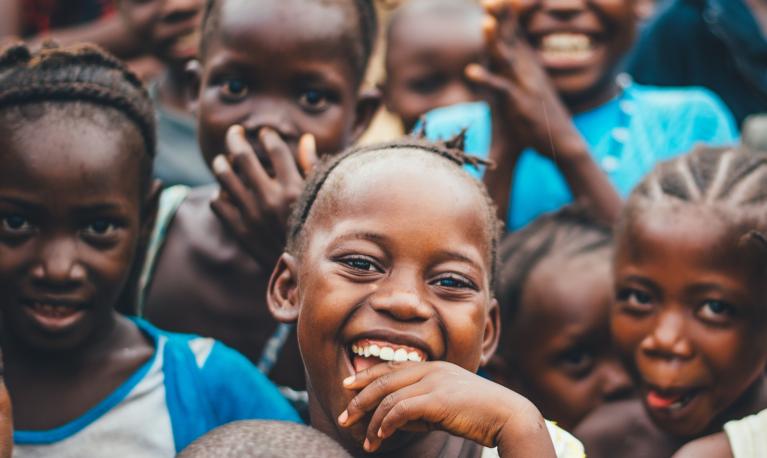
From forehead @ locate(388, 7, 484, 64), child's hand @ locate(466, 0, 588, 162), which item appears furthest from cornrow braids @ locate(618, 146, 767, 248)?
forehead @ locate(388, 7, 484, 64)

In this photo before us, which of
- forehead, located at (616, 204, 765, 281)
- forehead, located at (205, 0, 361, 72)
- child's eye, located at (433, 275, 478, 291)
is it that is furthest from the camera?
forehead, located at (205, 0, 361, 72)

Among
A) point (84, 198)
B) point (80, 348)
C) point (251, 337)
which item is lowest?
point (251, 337)

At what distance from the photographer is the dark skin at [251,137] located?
3244 mm

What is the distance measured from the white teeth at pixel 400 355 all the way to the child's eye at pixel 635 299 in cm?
97

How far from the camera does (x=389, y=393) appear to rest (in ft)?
7.27

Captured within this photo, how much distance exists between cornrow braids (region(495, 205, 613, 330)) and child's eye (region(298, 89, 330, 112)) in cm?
76

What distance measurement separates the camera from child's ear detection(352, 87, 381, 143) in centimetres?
372

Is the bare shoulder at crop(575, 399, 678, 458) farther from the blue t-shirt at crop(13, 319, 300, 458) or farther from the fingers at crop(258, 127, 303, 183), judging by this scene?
the fingers at crop(258, 127, 303, 183)

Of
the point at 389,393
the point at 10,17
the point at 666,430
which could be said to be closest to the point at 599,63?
the point at 666,430

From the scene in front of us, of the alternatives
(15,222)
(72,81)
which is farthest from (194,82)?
(15,222)

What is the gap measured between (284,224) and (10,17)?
105 inches

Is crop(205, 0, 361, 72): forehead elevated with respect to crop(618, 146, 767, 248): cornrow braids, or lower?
elevated

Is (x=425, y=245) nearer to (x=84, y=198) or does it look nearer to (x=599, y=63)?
(x=84, y=198)

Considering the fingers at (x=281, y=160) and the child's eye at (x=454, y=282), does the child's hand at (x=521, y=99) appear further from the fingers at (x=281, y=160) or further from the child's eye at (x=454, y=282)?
the child's eye at (x=454, y=282)
